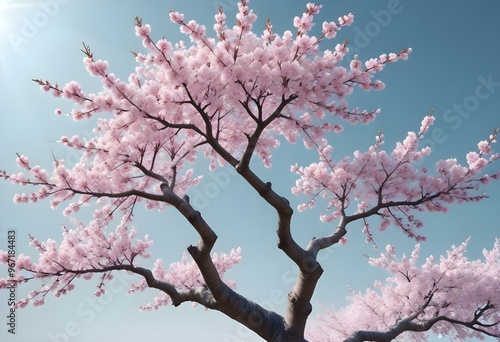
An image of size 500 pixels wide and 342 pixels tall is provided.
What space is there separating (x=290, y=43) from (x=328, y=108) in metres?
1.52

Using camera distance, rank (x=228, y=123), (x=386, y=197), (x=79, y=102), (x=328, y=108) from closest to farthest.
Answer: (x=79, y=102) < (x=328, y=108) < (x=228, y=123) < (x=386, y=197)

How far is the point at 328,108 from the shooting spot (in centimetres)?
725

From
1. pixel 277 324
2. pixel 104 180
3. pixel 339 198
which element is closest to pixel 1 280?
pixel 104 180

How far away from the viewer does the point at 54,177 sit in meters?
6.44

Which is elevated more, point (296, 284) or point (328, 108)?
point (328, 108)

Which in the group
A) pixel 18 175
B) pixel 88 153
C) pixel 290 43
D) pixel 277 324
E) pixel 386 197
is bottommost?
pixel 277 324

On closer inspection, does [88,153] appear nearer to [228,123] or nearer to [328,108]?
[228,123]

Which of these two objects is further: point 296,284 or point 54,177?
point 296,284

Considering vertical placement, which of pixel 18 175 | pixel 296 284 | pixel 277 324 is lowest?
pixel 277 324

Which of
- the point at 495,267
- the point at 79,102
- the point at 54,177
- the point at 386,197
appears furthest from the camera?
the point at 495,267

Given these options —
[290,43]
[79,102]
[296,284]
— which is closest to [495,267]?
[296,284]

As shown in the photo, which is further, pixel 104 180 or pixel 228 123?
pixel 228 123

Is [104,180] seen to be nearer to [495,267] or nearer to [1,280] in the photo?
[1,280]

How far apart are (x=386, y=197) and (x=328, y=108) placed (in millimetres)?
3181
